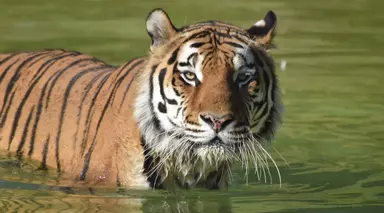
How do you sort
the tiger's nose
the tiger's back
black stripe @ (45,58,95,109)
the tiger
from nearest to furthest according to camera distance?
the tiger's nose < the tiger < the tiger's back < black stripe @ (45,58,95,109)

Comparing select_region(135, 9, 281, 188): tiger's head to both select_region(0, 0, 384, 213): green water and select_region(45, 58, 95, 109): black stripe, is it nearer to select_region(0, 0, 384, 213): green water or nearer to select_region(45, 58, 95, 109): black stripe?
select_region(0, 0, 384, 213): green water

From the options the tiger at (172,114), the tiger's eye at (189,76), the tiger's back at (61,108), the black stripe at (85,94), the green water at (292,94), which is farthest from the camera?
the black stripe at (85,94)

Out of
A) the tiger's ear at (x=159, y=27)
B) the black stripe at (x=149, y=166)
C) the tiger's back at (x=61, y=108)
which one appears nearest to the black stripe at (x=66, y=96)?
the tiger's back at (x=61, y=108)

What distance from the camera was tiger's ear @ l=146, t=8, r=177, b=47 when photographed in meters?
4.89

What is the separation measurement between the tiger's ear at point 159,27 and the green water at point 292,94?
2.15 ft

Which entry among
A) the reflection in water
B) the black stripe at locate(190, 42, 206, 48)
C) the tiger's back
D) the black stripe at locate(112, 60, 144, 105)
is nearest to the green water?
the reflection in water

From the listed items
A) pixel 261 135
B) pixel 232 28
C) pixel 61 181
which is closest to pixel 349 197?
pixel 261 135

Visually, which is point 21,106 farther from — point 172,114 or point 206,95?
point 206,95

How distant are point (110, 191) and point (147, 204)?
18 cm

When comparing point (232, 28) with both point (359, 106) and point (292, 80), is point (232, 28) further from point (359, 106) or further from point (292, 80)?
point (292, 80)

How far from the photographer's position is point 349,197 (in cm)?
522

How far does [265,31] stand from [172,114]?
1.93 ft

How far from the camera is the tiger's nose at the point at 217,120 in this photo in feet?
14.9

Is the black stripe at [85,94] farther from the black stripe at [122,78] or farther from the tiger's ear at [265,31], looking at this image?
the tiger's ear at [265,31]
